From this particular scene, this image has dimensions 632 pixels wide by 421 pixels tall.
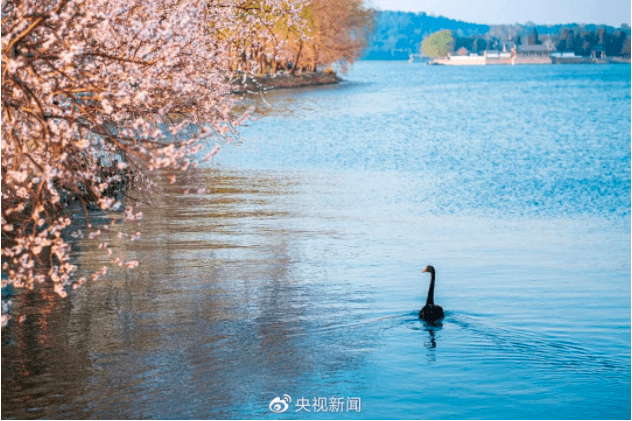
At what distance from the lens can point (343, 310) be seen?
54.6ft

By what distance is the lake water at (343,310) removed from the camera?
41.6 feet

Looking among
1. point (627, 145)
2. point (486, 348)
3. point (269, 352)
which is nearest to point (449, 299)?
point (486, 348)

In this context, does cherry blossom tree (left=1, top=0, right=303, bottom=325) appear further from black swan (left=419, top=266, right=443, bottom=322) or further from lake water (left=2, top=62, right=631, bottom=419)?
black swan (left=419, top=266, right=443, bottom=322)

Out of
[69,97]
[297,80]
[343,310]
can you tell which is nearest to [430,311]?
[343,310]

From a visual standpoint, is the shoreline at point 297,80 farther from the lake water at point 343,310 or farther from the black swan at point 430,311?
the black swan at point 430,311

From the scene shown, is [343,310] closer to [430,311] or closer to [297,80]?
[430,311]

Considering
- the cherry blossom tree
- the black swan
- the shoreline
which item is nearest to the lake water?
the black swan

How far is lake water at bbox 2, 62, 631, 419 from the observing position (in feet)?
41.6

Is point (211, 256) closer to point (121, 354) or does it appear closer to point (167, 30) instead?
point (121, 354)

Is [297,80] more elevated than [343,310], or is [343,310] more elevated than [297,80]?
[297,80]

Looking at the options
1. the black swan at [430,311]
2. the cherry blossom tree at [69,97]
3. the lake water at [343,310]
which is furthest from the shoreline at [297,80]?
the cherry blossom tree at [69,97]

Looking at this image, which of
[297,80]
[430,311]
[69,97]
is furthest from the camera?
[297,80]

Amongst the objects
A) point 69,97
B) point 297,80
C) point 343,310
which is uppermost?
point 297,80

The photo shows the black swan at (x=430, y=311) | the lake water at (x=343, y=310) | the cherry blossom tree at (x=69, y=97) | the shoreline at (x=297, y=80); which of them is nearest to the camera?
the cherry blossom tree at (x=69, y=97)
